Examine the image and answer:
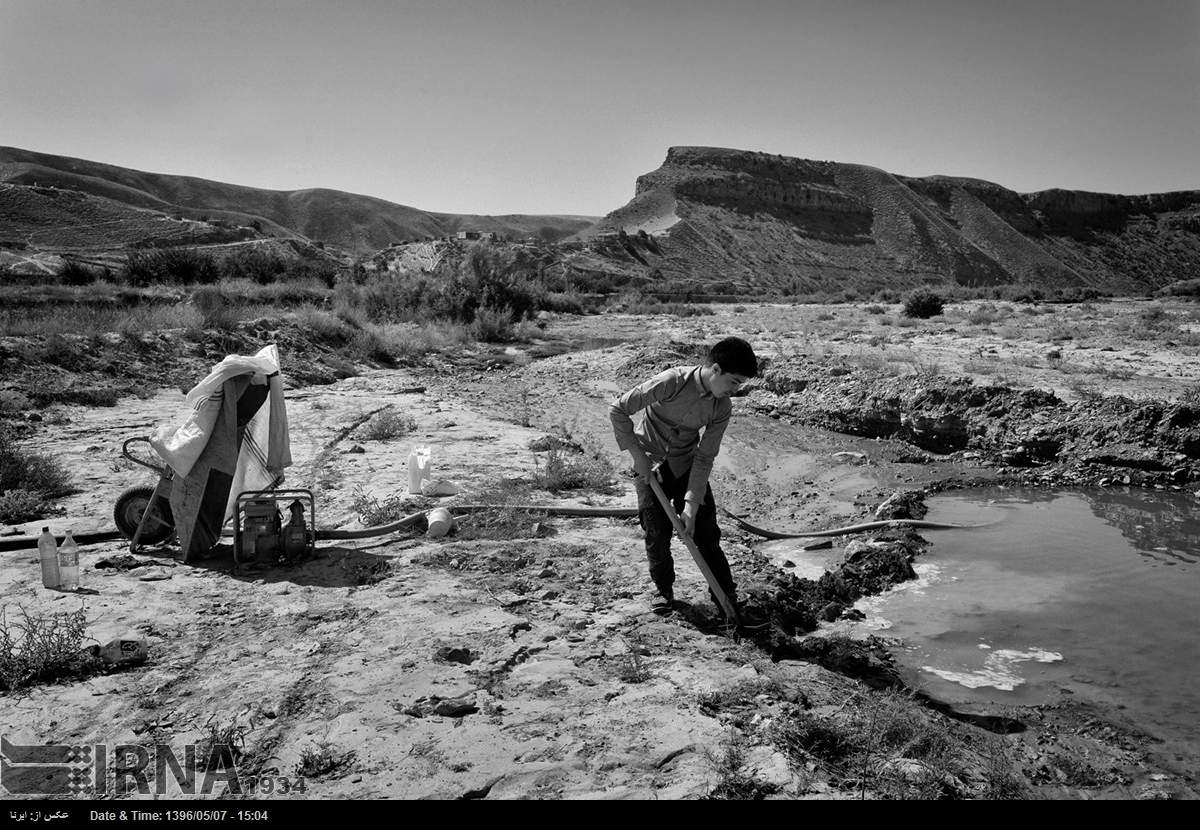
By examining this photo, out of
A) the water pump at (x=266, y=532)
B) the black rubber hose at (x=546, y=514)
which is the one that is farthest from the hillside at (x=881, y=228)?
the water pump at (x=266, y=532)

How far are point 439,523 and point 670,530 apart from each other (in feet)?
7.20

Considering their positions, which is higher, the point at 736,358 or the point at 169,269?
the point at 169,269

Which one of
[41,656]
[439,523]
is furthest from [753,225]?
[41,656]

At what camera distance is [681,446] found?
4.57m

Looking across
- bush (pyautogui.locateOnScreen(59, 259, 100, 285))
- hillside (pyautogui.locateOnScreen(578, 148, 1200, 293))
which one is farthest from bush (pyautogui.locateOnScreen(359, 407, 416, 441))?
hillside (pyautogui.locateOnScreen(578, 148, 1200, 293))

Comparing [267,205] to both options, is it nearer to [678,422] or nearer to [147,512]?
[147,512]

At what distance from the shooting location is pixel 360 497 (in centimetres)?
714

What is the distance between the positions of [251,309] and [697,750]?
1913 centimetres

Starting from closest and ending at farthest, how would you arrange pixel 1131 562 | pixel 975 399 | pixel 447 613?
pixel 447 613
pixel 1131 562
pixel 975 399

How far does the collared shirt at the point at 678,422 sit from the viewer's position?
169 inches

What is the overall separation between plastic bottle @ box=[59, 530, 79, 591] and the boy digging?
3466 millimetres

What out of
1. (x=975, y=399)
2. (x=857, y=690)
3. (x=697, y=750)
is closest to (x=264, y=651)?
(x=697, y=750)

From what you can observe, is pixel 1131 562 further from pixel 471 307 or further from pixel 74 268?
pixel 74 268

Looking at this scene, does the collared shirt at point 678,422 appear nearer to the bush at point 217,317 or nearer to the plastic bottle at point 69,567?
the plastic bottle at point 69,567
